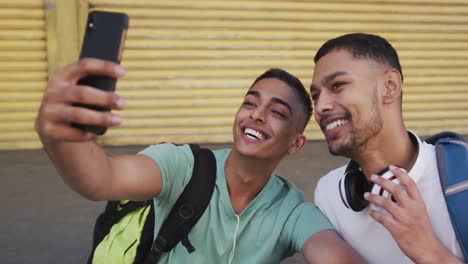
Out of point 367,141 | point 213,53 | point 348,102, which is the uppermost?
point 348,102

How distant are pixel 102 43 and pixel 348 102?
124 cm

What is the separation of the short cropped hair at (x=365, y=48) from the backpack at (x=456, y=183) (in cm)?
50

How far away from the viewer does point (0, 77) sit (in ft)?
18.9

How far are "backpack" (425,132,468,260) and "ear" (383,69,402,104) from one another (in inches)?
12.4

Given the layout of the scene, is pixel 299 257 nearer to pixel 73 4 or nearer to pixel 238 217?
pixel 238 217

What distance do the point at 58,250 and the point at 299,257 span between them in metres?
1.69

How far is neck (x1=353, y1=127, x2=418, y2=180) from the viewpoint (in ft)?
8.04

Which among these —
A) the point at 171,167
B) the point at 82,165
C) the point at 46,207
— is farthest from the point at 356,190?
the point at 46,207

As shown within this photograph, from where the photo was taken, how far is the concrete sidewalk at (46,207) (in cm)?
410

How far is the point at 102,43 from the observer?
1485 millimetres

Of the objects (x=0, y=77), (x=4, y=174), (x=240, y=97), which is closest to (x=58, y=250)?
(x=4, y=174)

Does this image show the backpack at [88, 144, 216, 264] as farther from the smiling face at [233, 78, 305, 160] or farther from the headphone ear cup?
the headphone ear cup

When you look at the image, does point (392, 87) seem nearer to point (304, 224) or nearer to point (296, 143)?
point (296, 143)

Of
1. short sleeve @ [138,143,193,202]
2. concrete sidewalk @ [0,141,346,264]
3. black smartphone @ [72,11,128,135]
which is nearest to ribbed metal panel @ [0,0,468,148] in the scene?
concrete sidewalk @ [0,141,346,264]
